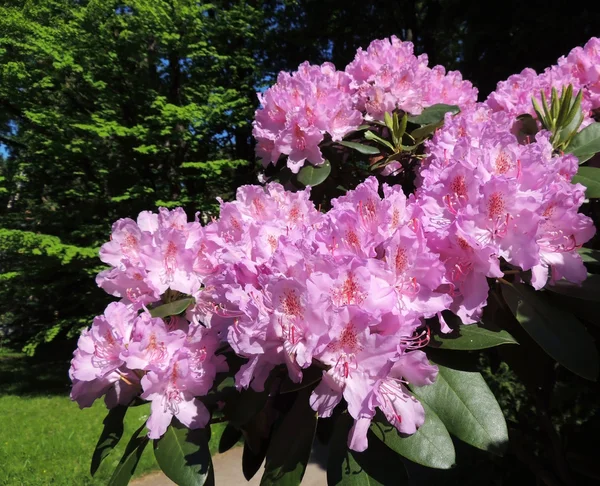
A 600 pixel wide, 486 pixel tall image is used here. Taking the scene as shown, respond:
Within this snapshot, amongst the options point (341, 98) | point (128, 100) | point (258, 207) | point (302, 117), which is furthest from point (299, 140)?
point (128, 100)

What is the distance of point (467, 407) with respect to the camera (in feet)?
2.88

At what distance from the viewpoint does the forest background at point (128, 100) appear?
7.51m

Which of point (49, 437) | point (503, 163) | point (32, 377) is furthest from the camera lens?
point (32, 377)

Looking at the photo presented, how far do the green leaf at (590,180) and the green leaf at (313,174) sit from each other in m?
0.65

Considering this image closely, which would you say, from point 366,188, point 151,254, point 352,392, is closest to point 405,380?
point 352,392

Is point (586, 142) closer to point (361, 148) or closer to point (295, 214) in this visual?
point (361, 148)

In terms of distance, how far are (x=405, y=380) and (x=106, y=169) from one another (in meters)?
8.18

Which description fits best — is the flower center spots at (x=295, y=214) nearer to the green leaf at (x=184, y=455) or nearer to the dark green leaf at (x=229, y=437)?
the green leaf at (x=184, y=455)

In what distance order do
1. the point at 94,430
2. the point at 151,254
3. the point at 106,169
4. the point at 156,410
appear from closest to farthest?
the point at 156,410 → the point at 151,254 → the point at 94,430 → the point at 106,169

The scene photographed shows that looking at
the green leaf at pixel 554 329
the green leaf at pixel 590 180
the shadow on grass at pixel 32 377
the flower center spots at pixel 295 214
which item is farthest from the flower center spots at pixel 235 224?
the shadow on grass at pixel 32 377

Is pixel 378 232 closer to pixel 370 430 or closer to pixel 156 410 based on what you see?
pixel 370 430

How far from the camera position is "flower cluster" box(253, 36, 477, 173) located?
1.44 metres

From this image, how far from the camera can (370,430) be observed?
2.85ft

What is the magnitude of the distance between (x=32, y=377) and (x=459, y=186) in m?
10.9
